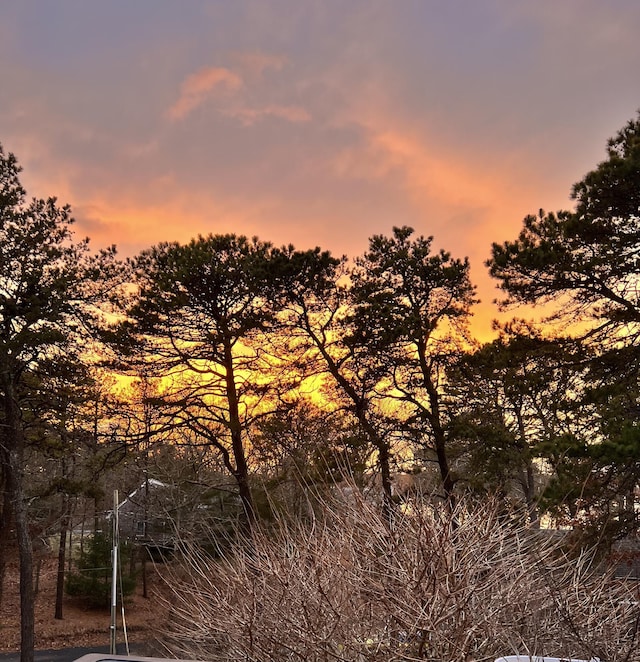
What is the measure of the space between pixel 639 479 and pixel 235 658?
6640 mm

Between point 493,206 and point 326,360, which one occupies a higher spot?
point 493,206

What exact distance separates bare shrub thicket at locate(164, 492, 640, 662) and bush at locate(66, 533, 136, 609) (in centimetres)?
1936

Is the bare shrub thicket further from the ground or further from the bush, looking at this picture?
the bush

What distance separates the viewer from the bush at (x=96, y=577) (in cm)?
2209

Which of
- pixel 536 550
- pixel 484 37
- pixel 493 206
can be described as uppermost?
pixel 484 37

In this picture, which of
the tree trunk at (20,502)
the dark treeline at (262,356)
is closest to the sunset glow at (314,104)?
the dark treeline at (262,356)

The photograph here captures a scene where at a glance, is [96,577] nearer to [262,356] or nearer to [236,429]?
[236,429]

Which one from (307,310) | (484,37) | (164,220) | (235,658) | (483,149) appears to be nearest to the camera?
(235,658)

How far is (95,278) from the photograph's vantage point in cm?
1300

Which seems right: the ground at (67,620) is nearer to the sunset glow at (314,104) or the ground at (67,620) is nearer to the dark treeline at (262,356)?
the dark treeline at (262,356)

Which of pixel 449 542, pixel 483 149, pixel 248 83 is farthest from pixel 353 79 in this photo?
pixel 449 542

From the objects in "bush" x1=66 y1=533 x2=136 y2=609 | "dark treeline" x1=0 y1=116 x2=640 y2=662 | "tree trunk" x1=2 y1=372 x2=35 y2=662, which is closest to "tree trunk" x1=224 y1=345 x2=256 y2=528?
"dark treeline" x1=0 y1=116 x2=640 y2=662

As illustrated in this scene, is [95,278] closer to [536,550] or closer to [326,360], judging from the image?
[326,360]

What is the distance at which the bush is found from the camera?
72.5 feet
